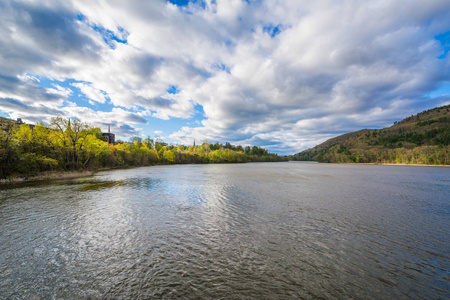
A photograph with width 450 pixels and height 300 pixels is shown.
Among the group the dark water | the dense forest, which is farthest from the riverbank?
the dark water

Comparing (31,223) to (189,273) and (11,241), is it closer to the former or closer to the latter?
(11,241)

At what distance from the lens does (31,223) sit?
40.9 feet

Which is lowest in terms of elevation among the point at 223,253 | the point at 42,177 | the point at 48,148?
the point at 223,253

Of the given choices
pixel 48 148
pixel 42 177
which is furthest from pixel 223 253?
pixel 48 148

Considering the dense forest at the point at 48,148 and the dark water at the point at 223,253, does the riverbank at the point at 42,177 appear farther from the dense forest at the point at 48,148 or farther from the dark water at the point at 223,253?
the dark water at the point at 223,253

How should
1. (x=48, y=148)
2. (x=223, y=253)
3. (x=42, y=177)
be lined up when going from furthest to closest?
(x=48, y=148), (x=42, y=177), (x=223, y=253)

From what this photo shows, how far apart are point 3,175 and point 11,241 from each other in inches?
1477

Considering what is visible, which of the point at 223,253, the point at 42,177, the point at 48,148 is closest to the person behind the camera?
the point at 223,253

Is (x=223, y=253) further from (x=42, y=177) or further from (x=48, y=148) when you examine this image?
(x=48, y=148)

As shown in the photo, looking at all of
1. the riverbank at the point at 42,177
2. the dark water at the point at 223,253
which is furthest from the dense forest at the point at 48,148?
the dark water at the point at 223,253

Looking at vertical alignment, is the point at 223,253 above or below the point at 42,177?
below

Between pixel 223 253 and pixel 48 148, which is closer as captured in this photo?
pixel 223 253

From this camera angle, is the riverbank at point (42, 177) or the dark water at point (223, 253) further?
the riverbank at point (42, 177)

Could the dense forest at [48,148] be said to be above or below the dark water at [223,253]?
above
